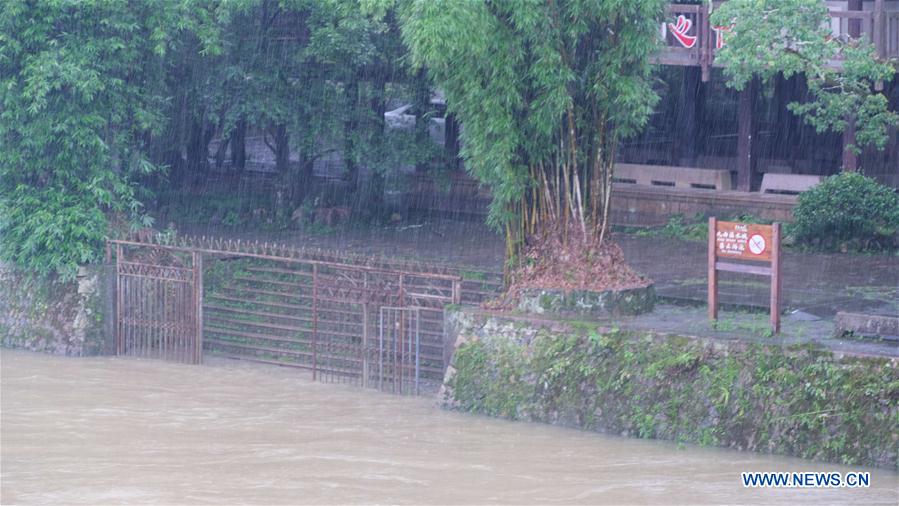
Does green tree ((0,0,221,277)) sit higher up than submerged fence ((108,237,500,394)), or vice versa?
green tree ((0,0,221,277))

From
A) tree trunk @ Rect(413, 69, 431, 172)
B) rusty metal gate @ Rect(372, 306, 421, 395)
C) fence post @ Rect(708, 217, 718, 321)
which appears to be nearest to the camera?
fence post @ Rect(708, 217, 718, 321)

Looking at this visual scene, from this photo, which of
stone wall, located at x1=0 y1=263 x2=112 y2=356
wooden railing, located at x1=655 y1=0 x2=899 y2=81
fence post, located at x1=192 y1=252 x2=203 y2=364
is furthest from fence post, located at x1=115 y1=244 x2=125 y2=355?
wooden railing, located at x1=655 y1=0 x2=899 y2=81

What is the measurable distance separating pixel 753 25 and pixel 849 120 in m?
5.12

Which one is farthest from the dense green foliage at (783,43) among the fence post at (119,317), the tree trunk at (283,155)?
the tree trunk at (283,155)

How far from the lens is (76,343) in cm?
1541

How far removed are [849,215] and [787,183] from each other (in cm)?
252

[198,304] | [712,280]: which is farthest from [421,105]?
[712,280]

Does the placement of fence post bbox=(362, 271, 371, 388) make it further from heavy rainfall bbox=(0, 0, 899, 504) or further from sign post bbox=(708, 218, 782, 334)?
sign post bbox=(708, 218, 782, 334)

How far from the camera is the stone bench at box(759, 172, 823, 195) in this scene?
1939 cm

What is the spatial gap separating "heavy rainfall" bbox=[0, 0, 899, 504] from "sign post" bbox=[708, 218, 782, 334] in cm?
3

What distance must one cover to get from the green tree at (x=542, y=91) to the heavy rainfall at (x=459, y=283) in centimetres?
4

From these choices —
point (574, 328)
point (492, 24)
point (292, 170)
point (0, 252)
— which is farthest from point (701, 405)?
point (292, 170)

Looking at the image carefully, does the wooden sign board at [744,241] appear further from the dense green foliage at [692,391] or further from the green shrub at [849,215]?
the green shrub at [849,215]

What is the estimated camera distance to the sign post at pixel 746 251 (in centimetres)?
1097
